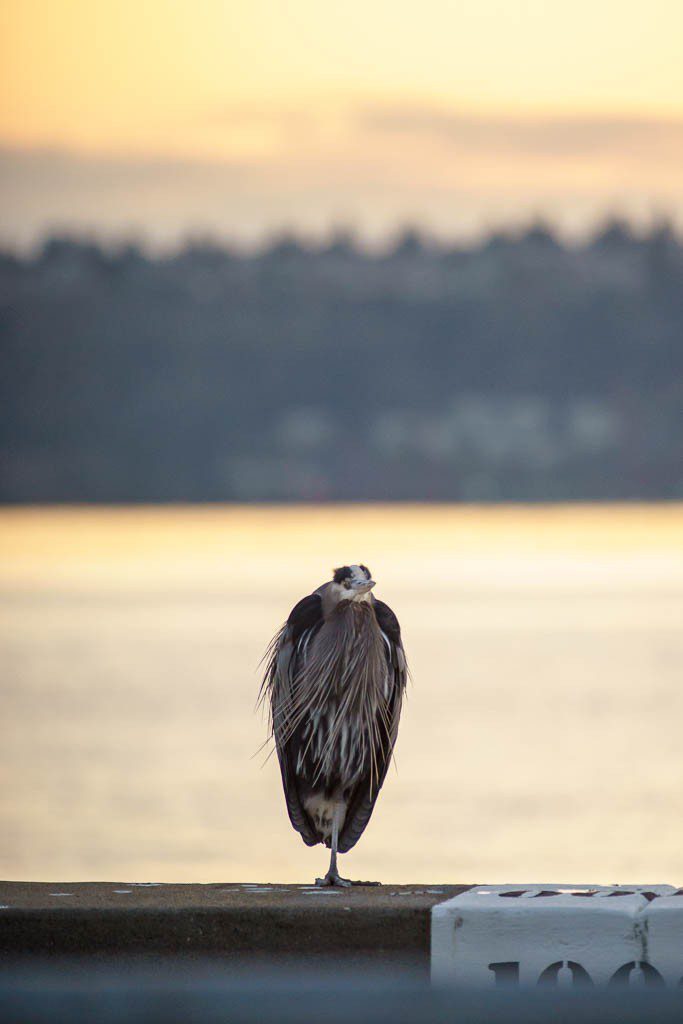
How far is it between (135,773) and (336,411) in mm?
161959

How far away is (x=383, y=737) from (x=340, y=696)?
33 cm

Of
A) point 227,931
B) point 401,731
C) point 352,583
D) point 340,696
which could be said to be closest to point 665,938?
point 227,931

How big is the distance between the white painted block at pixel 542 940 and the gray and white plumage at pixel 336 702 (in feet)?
3.85

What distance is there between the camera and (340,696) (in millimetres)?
6617

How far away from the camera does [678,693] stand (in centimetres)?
4619

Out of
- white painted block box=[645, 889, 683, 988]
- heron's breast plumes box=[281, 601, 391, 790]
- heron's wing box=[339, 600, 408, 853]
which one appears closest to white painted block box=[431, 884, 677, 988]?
white painted block box=[645, 889, 683, 988]

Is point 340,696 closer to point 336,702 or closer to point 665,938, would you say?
point 336,702

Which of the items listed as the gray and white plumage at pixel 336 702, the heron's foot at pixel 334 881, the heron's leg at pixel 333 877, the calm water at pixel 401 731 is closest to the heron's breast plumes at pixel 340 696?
the gray and white plumage at pixel 336 702

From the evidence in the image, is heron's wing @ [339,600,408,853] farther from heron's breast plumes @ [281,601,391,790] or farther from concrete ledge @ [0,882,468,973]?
concrete ledge @ [0,882,468,973]

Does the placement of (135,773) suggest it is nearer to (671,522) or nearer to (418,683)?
(418,683)

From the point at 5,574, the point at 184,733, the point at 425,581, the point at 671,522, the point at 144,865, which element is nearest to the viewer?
the point at 144,865

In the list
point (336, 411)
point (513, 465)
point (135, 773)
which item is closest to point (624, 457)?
point (513, 465)

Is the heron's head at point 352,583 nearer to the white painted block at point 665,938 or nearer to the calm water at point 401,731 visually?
the white painted block at point 665,938

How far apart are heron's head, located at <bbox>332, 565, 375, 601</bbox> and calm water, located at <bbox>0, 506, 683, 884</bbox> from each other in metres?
14.2
